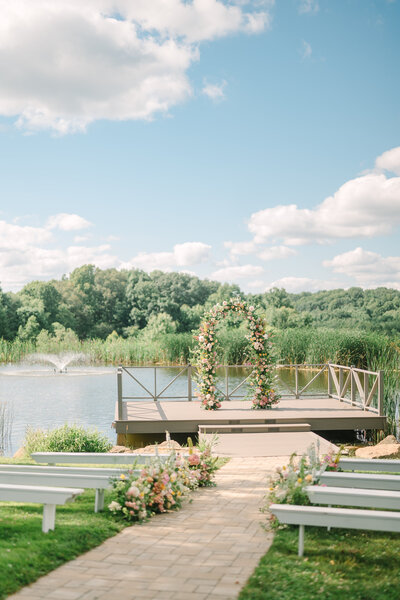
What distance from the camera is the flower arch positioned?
542 inches

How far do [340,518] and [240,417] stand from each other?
825cm

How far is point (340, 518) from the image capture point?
14.6 ft

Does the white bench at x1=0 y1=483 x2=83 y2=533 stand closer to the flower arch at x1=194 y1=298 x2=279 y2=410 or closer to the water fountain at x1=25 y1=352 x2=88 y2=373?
the flower arch at x1=194 y1=298 x2=279 y2=410

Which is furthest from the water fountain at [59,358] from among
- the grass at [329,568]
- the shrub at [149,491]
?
the grass at [329,568]

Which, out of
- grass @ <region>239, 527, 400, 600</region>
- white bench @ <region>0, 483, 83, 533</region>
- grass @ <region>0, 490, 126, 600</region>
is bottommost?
grass @ <region>239, 527, 400, 600</region>

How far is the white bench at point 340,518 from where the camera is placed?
14.3 ft

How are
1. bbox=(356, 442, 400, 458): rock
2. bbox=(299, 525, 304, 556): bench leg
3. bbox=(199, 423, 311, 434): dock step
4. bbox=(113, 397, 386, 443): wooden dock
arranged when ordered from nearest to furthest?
bbox=(299, 525, 304, 556): bench leg < bbox=(356, 442, 400, 458): rock < bbox=(199, 423, 311, 434): dock step < bbox=(113, 397, 386, 443): wooden dock

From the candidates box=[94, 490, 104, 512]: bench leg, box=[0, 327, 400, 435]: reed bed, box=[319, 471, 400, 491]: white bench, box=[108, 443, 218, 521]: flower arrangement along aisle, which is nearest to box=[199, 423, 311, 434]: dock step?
box=[0, 327, 400, 435]: reed bed

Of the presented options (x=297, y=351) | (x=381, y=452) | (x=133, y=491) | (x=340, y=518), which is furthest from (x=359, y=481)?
(x=297, y=351)

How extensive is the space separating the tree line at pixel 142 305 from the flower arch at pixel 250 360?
101ft

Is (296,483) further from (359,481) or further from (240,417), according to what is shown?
(240,417)

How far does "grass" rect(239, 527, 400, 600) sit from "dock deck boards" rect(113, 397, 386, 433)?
23.6ft

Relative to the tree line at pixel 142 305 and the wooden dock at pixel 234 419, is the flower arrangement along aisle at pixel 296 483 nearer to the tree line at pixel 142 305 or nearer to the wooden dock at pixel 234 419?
the wooden dock at pixel 234 419

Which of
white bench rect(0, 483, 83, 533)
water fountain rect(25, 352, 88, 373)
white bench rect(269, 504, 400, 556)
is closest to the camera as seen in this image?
white bench rect(269, 504, 400, 556)
